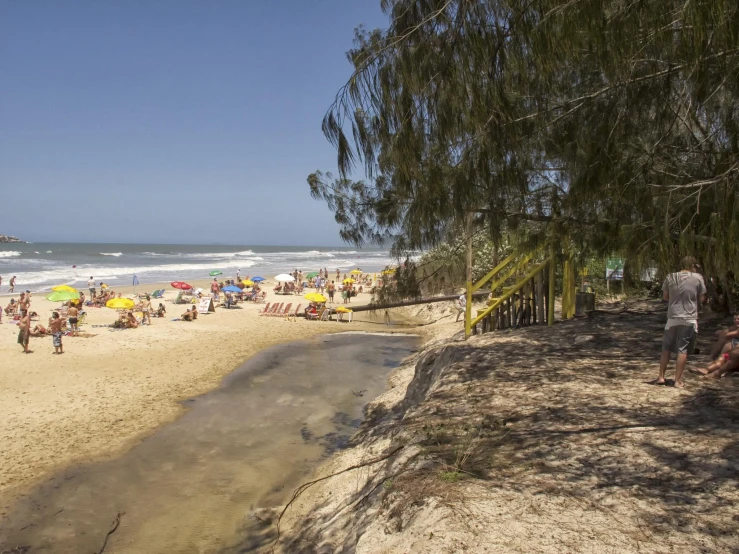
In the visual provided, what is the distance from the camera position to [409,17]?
322 centimetres

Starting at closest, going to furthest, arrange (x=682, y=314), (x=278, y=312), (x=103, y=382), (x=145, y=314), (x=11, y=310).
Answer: (x=682, y=314) → (x=103, y=382) → (x=145, y=314) → (x=11, y=310) → (x=278, y=312)

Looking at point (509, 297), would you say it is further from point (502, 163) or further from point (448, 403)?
point (502, 163)

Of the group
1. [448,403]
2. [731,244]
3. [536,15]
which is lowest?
[448,403]

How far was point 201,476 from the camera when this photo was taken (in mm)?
6355

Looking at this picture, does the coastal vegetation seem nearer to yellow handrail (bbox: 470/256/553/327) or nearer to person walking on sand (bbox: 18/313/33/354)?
yellow handrail (bbox: 470/256/553/327)

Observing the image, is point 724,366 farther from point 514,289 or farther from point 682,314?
point 514,289

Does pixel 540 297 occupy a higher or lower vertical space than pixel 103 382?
higher

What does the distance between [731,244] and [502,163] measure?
5.34ft

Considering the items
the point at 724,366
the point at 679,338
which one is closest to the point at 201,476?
the point at 679,338

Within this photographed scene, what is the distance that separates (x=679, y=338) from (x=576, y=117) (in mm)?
2186

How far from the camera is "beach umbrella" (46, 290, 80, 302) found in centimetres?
1809

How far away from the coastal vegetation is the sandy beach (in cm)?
602

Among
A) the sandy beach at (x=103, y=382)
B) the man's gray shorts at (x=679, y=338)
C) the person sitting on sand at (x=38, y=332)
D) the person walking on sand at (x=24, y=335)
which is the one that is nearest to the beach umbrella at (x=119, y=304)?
the sandy beach at (x=103, y=382)

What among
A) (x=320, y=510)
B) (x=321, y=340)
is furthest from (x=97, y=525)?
(x=321, y=340)
